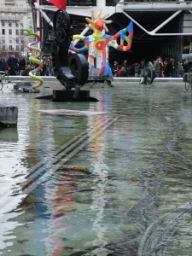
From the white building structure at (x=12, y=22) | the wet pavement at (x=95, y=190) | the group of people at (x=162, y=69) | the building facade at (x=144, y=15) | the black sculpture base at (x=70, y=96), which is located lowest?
the wet pavement at (x=95, y=190)

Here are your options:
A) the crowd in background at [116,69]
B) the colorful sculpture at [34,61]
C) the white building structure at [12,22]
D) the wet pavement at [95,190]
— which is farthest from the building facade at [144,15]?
the white building structure at [12,22]

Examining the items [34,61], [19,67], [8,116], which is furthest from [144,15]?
[8,116]

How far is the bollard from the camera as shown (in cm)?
1247

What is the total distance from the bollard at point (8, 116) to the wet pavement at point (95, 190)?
420mm

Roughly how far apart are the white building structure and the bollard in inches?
5490

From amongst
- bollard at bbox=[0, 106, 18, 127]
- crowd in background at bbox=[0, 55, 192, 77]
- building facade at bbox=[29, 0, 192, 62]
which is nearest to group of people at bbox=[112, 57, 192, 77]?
crowd in background at bbox=[0, 55, 192, 77]

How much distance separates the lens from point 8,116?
12672 millimetres

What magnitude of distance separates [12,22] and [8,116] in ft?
474

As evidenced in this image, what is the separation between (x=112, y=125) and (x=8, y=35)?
14601 centimetres

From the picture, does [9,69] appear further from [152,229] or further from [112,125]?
[152,229]

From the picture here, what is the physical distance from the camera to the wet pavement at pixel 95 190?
16.7 feet

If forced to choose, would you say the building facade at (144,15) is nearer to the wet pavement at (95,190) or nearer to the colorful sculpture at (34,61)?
the colorful sculpture at (34,61)

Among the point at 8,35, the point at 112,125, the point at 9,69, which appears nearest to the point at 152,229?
the point at 112,125

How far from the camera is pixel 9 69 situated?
4447cm
